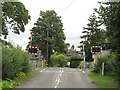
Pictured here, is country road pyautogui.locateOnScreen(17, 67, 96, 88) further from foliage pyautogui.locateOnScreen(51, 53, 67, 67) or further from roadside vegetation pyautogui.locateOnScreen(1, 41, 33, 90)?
foliage pyautogui.locateOnScreen(51, 53, 67, 67)

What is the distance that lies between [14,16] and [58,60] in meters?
41.0

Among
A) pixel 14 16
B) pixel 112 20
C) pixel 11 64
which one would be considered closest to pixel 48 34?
pixel 14 16

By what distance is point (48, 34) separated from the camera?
92375 mm

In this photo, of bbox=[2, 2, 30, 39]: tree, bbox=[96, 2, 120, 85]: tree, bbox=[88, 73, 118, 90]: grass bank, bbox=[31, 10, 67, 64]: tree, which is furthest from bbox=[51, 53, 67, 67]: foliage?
bbox=[96, 2, 120, 85]: tree

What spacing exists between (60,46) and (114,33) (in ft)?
229

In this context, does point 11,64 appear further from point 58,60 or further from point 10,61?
point 58,60

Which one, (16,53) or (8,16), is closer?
(16,53)

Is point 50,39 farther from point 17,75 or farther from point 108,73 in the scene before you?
point 17,75

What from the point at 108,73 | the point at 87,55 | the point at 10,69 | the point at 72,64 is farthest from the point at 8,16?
the point at 87,55

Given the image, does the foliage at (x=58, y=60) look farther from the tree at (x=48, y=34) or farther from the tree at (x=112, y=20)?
the tree at (x=112, y=20)

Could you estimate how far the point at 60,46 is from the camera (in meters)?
94.2

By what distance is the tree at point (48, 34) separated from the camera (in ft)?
299

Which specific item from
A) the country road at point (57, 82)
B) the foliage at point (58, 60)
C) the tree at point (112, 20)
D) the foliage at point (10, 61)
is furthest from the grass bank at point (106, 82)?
the foliage at point (58, 60)

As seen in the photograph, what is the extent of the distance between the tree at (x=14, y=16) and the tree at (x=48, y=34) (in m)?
36.9
